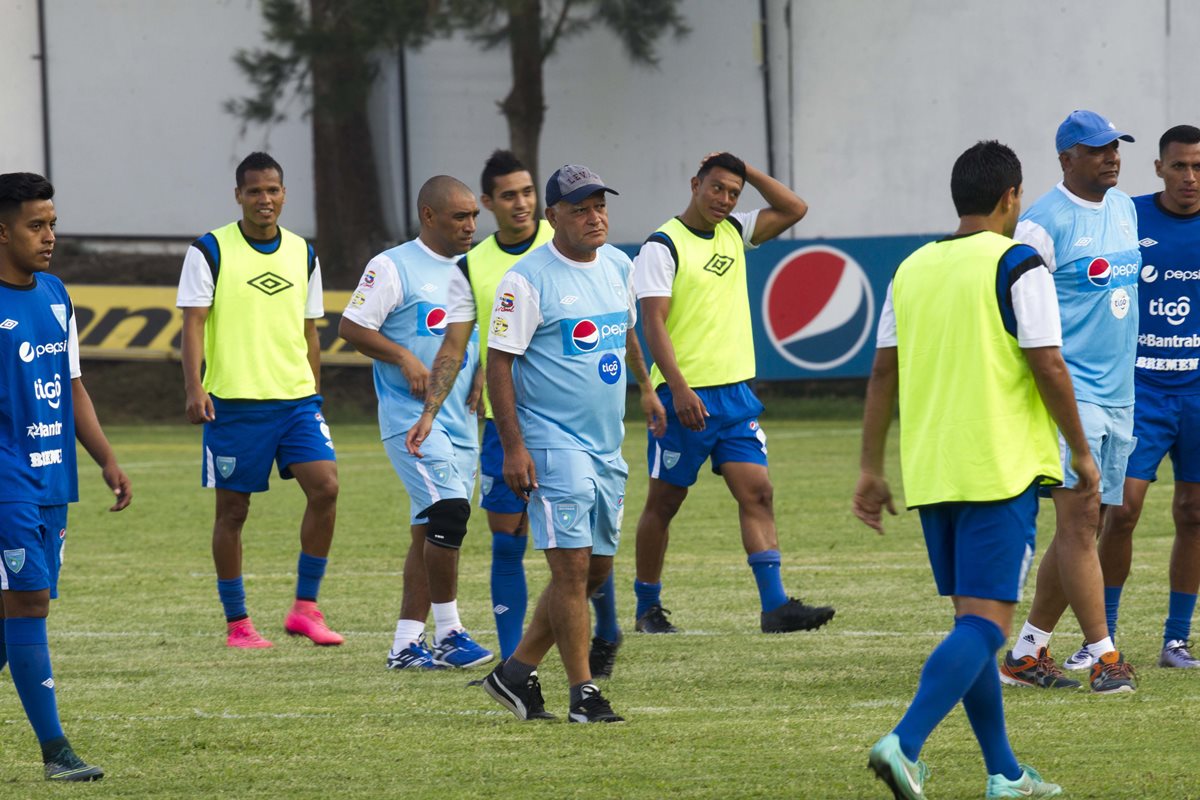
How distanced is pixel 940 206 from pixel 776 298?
16.2 feet

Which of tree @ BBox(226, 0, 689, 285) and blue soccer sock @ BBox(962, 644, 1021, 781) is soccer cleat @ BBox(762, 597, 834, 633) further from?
tree @ BBox(226, 0, 689, 285)

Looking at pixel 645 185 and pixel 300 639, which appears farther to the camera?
pixel 645 185

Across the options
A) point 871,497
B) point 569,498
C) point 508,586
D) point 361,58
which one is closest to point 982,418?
point 871,497

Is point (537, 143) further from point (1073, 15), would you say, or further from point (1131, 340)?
point (1131, 340)

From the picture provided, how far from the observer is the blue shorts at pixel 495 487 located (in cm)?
848

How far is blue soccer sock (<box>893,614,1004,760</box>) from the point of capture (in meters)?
5.52

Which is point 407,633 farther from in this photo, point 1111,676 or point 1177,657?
point 1177,657

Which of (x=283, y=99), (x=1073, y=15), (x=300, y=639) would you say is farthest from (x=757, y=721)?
(x=283, y=99)

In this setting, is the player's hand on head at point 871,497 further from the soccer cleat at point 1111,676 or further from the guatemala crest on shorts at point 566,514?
the soccer cleat at point 1111,676

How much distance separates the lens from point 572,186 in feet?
23.4

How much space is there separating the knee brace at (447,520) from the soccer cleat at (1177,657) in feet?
10.2

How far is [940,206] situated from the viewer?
27484 millimetres

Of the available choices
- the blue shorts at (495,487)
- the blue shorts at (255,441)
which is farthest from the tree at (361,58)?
the blue shorts at (495,487)

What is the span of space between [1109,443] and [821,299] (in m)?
15.9
